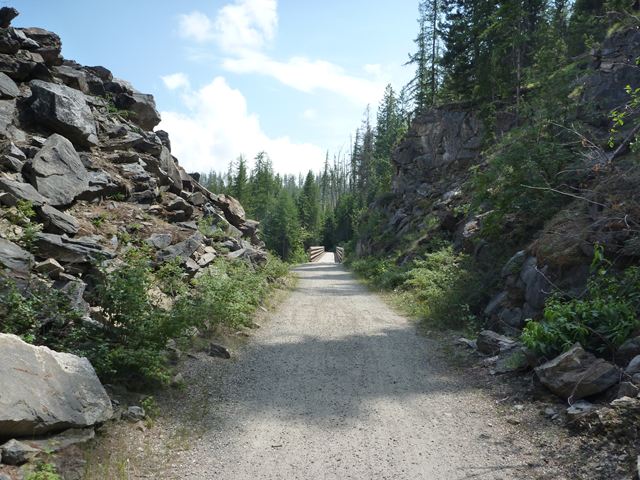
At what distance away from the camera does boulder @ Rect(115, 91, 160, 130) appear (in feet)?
51.4

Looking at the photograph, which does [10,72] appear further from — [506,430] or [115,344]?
[506,430]

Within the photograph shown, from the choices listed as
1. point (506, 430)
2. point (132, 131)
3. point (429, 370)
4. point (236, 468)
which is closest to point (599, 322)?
point (506, 430)

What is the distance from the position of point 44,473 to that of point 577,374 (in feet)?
18.7

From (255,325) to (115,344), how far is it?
442 cm

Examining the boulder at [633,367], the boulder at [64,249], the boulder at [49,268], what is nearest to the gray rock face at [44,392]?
the boulder at [49,268]

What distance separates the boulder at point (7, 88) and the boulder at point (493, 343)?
12.8 meters

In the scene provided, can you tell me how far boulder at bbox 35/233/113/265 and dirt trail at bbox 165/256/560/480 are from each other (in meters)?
3.25

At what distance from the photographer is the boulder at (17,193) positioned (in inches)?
315

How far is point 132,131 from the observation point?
14.4m

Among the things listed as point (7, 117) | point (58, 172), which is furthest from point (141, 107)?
point (58, 172)

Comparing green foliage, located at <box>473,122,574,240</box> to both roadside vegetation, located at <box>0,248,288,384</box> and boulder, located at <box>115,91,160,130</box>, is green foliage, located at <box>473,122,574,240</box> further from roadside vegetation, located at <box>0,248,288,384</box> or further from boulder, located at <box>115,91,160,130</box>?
boulder, located at <box>115,91,160,130</box>

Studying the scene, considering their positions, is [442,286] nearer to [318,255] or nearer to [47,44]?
[47,44]

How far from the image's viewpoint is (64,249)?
7496mm

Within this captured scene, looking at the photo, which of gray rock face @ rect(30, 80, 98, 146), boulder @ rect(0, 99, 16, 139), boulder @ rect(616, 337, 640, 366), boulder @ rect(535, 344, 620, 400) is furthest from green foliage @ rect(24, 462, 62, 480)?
gray rock face @ rect(30, 80, 98, 146)
